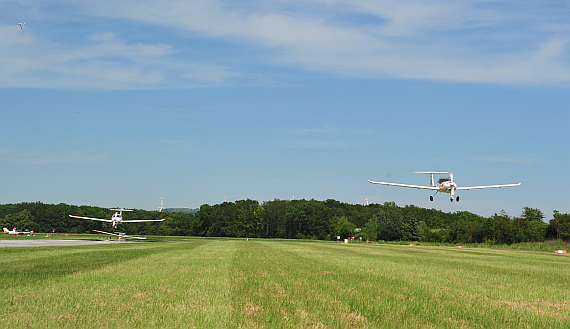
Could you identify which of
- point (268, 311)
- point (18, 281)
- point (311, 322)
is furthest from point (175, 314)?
point (18, 281)

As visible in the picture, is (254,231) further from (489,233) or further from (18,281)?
(18,281)

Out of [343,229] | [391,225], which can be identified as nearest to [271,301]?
[391,225]

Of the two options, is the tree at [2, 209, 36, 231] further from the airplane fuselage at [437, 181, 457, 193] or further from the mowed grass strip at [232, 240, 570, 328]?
the mowed grass strip at [232, 240, 570, 328]

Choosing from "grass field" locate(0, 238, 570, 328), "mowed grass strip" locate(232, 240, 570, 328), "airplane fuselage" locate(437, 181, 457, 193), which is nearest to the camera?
"grass field" locate(0, 238, 570, 328)

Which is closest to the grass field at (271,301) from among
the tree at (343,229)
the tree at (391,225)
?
the tree at (391,225)

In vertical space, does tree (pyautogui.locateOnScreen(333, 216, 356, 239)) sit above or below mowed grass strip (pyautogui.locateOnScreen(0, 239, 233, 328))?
above

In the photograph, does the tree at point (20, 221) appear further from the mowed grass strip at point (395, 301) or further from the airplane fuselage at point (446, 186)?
the mowed grass strip at point (395, 301)

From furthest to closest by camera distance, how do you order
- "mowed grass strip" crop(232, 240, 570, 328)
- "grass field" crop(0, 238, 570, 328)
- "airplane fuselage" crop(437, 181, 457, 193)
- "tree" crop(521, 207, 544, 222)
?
1. "tree" crop(521, 207, 544, 222)
2. "airplane fuselage" crop(437, 181, 457, 193)
3. "mowed grass strip" crop(232, 240, 570, 328)
4. "grass field" crop(0, 238, 570, 328)

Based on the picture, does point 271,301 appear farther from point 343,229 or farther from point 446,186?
point 343,229

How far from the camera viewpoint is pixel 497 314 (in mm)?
10914

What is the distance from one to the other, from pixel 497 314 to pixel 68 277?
42.1 ft

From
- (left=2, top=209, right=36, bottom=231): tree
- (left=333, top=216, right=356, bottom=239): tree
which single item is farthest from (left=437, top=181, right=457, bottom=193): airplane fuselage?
(left=2, top=209, right=36, bottom=231): tree

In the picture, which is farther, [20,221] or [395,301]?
[20,221]

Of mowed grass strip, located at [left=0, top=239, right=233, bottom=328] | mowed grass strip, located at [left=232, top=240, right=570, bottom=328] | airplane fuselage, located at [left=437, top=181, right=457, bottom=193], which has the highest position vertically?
airplane fuselage, located at [left=437, top=181, right=457, bottom=193]
